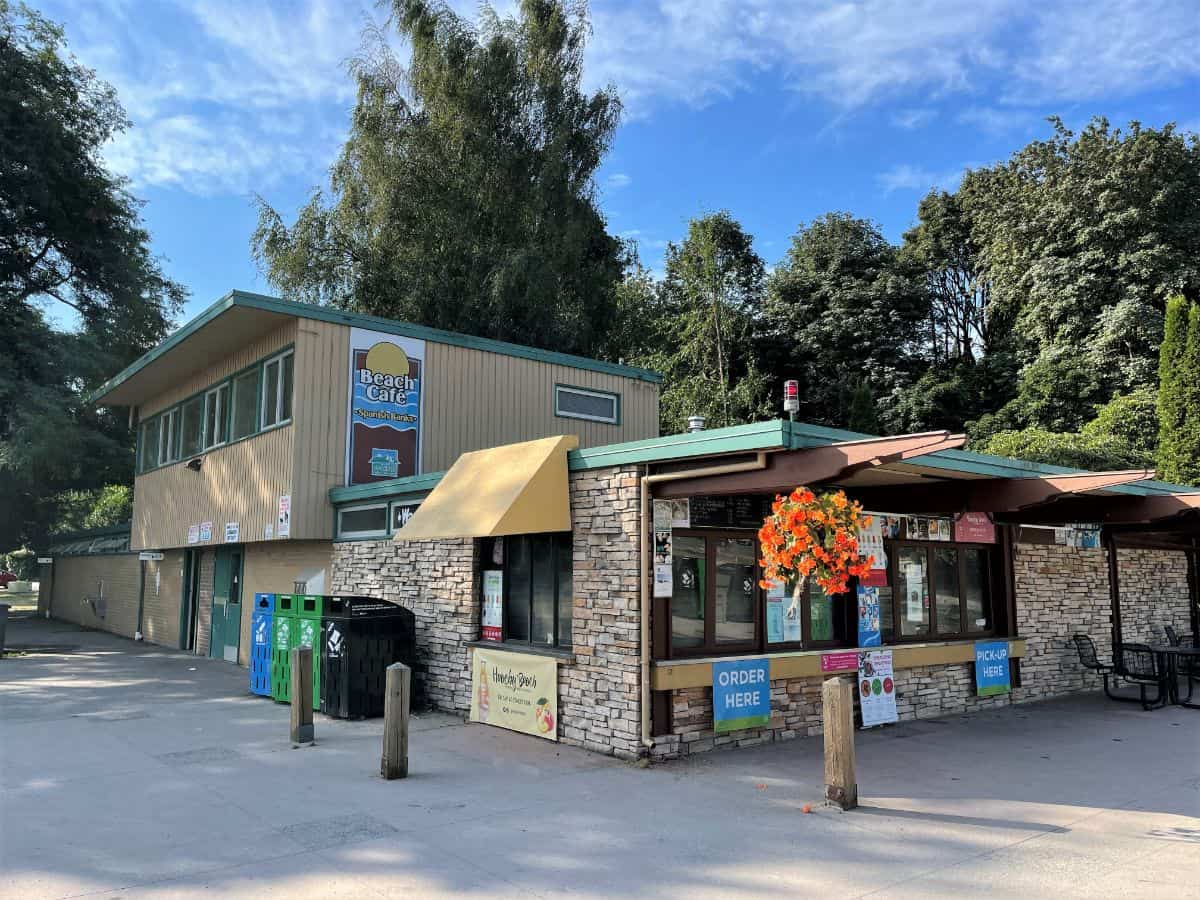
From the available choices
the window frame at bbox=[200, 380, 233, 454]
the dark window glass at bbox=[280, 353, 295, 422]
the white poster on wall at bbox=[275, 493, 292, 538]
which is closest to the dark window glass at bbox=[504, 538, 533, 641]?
the white poster on wall at bbox=[275, 493, 292, 538]

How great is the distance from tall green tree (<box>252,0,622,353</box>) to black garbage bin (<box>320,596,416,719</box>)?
1524 cm

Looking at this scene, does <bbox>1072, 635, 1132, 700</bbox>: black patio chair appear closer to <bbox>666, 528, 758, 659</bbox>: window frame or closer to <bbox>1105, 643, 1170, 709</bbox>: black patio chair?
<bbox>1105, 643, 1170, 709</bbox>: black patio chair

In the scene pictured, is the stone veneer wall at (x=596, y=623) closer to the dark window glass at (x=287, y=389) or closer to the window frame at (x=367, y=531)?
the window frame at (x=367, y=531)

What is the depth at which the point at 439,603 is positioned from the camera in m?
10.6

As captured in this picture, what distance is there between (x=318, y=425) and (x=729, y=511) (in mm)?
6838

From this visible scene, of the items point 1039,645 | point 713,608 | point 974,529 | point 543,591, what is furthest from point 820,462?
point 1039,645

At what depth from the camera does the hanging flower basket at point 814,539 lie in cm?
677

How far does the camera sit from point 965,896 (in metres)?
4.73

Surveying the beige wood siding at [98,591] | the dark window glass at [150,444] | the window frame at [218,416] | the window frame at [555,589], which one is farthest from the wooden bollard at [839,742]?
the beige wood siding at [98,591]

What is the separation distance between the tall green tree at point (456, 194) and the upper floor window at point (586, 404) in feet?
27.4

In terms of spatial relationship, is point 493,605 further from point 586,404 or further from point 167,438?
point 167,438

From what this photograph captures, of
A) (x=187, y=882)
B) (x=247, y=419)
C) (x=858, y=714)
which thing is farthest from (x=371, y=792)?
(x=247, y=419)

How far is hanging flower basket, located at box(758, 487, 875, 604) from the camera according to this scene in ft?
22.2

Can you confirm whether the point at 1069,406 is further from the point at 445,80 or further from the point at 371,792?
the point at 371,792
